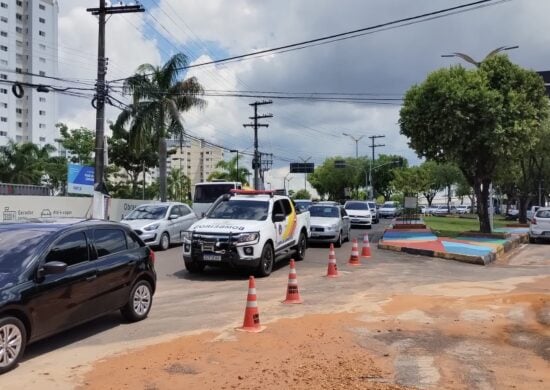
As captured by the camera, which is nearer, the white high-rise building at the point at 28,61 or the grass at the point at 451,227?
the grass at the point at 451,227

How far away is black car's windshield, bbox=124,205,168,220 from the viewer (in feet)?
66.8

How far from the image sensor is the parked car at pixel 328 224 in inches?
809

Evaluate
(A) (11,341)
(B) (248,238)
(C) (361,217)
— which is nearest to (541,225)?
(C) (361,217)

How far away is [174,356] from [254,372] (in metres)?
1.09

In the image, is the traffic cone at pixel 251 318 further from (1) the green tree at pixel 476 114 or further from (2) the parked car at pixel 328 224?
(1) the green tree at pixel 476 114

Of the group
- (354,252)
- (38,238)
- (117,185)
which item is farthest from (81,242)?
(117,185)

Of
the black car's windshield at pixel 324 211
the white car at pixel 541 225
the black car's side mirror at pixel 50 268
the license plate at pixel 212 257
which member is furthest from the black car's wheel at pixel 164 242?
the white car at pixel 541 225

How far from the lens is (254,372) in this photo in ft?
19.8

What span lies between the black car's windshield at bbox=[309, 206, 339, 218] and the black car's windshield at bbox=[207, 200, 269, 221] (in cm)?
776

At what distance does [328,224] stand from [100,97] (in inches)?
402

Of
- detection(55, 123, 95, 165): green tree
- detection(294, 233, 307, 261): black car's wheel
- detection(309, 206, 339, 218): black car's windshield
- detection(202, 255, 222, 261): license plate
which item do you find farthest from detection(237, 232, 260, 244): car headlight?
detection(55, 123, 95, 165): green tree

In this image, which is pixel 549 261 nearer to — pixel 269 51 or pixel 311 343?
pixel 269 51

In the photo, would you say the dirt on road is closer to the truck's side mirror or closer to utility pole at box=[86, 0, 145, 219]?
the truck's side mirror

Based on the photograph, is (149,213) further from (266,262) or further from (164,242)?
(266,262)
